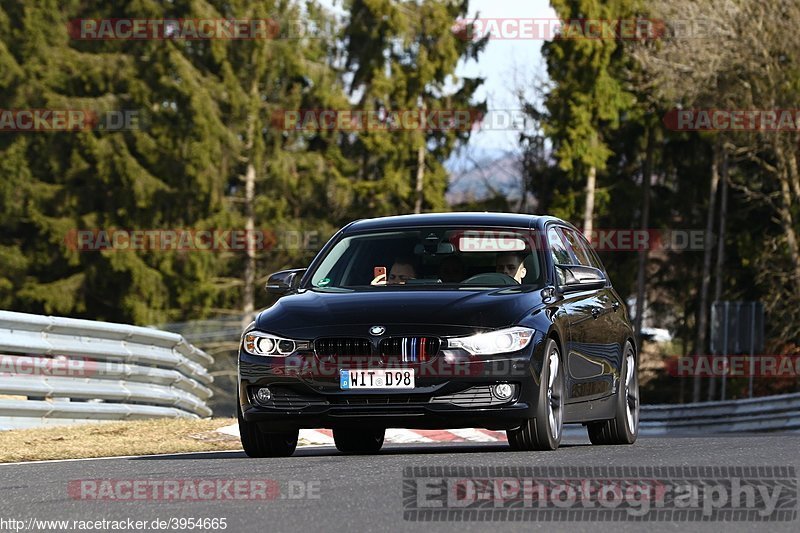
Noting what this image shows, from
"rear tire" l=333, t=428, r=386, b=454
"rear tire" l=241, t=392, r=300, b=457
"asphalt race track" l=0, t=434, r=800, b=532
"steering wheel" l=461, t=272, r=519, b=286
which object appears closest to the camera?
"asphalt race track" l=0, t=434, r=800, b=532

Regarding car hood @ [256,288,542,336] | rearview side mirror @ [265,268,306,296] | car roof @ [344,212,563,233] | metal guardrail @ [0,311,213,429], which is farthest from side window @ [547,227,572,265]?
metal guardrail @ [0,311,213,429]

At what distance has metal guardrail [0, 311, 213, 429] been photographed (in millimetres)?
14453

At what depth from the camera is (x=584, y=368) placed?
11.7 meters

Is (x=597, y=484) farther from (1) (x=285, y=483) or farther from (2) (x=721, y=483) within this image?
(1) (x=285, y=483)

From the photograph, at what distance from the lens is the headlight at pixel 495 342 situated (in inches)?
402

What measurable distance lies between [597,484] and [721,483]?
2.32 ft

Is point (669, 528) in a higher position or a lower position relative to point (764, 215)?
higher

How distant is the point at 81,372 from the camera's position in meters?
15.3

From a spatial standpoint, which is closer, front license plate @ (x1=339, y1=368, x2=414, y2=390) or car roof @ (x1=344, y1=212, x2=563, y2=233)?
front license plate @ (x1=339, y1=368, x2=414, y2=390)

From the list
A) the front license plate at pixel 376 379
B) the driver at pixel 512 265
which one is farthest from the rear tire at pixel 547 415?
the front license plate at pixel 376 379

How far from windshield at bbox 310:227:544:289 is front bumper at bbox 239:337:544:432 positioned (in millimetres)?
1082

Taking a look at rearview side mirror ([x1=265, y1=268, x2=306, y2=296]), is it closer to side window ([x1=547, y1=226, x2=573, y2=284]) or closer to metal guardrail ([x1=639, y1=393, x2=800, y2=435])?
side window ([x1=547, y1=226, x2=573, y2=284])

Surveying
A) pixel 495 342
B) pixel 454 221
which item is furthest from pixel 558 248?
pixel 495 342

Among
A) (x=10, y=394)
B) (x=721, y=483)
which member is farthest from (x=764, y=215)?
(x=721, y=483)
